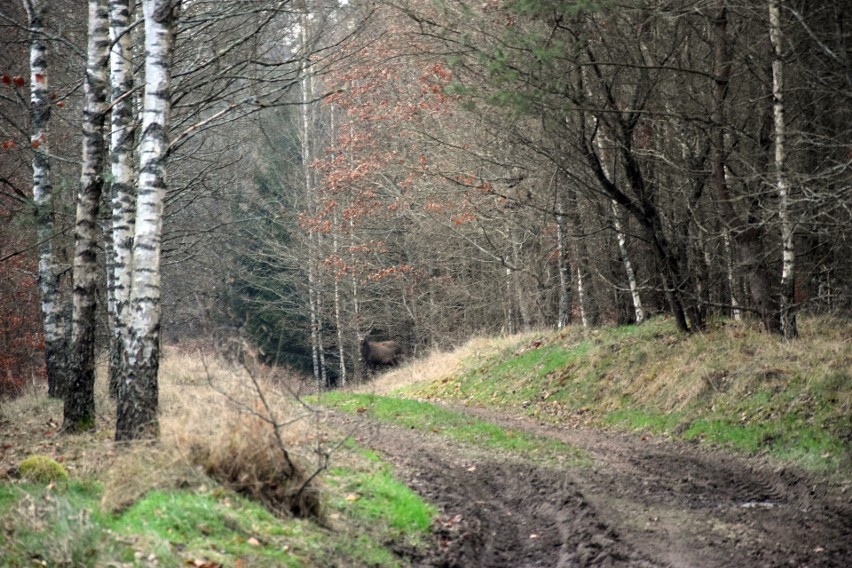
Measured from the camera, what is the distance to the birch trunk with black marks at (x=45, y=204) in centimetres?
1407

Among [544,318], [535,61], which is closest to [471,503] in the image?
[535,61]

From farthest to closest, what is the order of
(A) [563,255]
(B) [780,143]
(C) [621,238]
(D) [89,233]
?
(A) [563,255], (C) [621,238], (B) [780,143], (D) [89,233]

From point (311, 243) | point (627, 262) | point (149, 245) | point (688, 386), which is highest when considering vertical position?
point (311, 243)

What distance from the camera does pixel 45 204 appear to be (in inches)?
508

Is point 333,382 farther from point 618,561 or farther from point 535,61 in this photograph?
point 618,561

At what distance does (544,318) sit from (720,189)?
13513 mm

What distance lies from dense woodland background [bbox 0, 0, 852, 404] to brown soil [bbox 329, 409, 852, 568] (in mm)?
2825

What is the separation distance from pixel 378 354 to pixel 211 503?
29.0 metres

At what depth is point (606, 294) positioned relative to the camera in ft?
84.7

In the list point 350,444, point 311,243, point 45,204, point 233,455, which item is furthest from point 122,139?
point 311,243

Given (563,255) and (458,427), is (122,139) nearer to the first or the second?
(458,427)

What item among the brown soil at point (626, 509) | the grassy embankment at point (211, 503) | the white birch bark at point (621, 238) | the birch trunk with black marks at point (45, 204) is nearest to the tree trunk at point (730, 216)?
the white birch bark at point (621, 238)

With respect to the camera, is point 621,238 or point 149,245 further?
point 621,238

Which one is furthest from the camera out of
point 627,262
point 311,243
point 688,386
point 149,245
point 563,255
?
point 311,243
